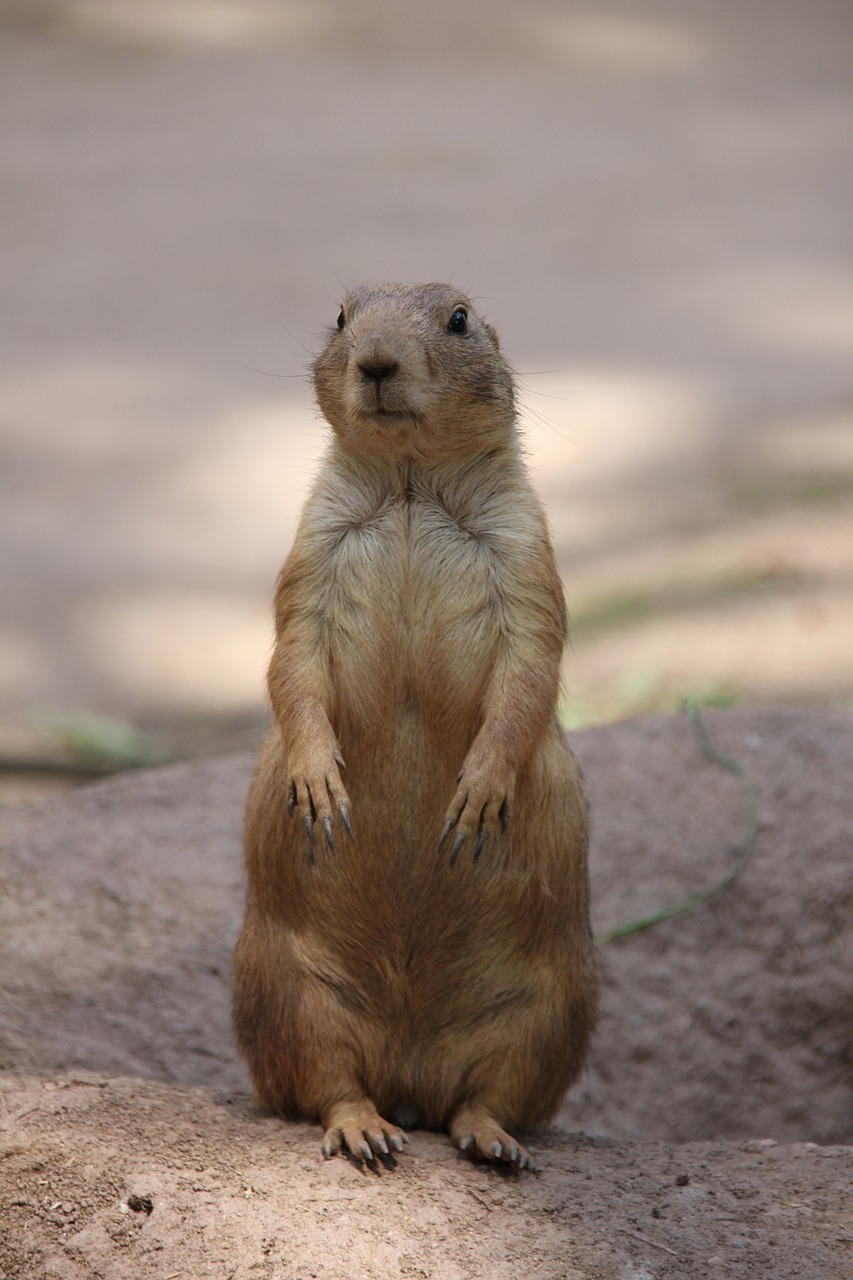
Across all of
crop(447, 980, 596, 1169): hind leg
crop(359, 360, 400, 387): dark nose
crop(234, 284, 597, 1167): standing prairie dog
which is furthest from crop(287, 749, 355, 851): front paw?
crop(359, 360, 400, 387): dark nose

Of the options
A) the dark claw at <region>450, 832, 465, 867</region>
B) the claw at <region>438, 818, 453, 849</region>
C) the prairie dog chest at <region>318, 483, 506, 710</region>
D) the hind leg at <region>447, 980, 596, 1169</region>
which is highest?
the prairie dog chest at <region>318, 483, 506, 710</region>

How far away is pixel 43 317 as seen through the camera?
11.9m

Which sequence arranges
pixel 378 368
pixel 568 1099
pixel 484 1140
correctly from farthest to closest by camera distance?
pixel 568 1099 < pixel 484 1140 < pixel 378 368

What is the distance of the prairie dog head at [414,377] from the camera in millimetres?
3555

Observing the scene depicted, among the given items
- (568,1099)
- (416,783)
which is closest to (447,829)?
(416,783)

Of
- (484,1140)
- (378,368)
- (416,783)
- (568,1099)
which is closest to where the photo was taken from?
(378,368)

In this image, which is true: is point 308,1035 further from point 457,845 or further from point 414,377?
point 414,377

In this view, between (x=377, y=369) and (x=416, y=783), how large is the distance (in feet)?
3.35

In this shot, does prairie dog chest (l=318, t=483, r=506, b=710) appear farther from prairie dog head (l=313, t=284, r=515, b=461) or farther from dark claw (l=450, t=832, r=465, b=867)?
dark claw (l=450, t=832, r=465, b=867)

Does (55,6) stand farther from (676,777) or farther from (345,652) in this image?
(345,652)

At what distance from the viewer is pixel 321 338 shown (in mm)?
4277

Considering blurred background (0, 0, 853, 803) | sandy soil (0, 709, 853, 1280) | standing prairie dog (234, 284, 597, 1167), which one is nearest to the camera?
sandy soil (0, 709, 853, 1280)

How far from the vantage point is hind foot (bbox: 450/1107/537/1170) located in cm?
360

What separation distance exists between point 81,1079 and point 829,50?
1557 cm
